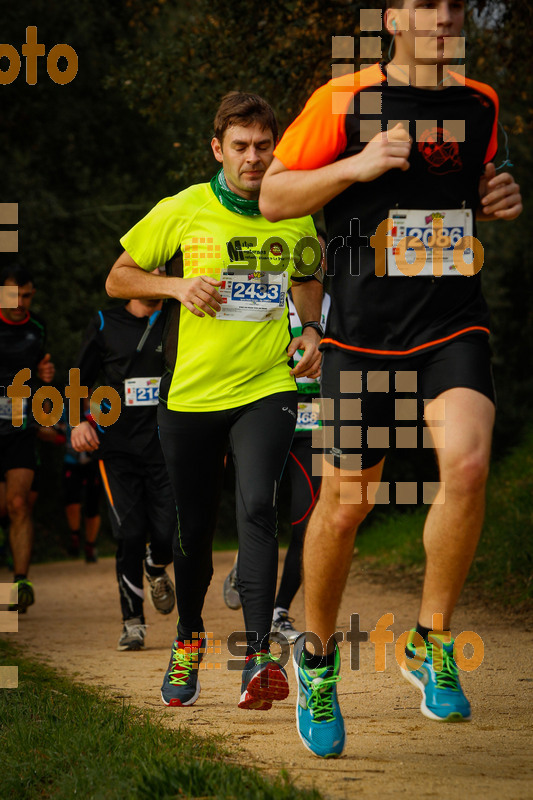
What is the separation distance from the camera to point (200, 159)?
11.2m

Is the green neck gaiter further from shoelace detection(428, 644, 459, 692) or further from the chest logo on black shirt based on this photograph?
shoelace detection(428, 644, 459, 692)

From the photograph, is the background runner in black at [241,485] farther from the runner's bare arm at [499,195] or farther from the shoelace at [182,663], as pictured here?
the runner's bare arm at [499,195]

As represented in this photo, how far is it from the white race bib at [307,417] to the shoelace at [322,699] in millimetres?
3301

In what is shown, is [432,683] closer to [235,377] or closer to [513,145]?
[235,377]

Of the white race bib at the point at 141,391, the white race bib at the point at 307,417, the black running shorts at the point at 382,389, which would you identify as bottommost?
the white race bib at the point at 307,417

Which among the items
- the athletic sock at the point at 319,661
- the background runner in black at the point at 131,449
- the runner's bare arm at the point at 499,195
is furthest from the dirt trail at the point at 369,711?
the runner's bare arm at the point at 499,195

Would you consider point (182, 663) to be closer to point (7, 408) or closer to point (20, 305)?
point (7, 408)

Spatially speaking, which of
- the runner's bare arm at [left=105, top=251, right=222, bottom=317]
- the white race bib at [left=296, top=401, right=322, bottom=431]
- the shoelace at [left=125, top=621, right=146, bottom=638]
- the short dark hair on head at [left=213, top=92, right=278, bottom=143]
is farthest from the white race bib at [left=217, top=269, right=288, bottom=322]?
the shoelace at [left=125, top=621, right=146, bottom=638]

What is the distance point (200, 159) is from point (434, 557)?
8202 mm

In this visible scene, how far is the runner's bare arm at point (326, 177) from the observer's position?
3336 mm

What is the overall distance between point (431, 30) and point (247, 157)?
130 centimetres

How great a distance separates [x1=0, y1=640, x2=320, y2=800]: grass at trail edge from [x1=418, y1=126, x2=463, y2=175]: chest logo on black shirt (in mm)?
1881

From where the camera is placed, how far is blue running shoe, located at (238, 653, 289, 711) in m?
4.20

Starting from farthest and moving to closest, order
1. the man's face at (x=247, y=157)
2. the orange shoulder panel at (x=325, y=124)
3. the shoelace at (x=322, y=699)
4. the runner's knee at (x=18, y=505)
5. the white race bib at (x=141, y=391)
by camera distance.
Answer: the runner's knee at (x=18, y=505) < the white race bib at (x=141, y=391) < the man's face at (x=247, y=157) < the shoelace at (x=322, y=699) < the orange shoulder panel at (x=325, y=124)
